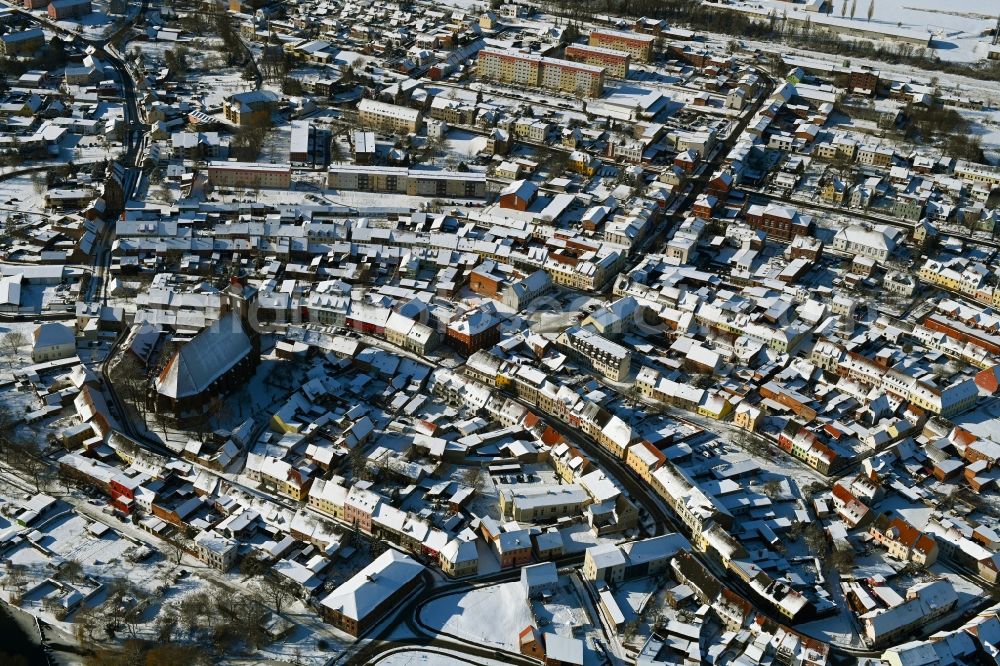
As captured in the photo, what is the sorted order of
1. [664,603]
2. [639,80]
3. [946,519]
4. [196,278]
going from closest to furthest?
1. [664,603]
2. [946,519]
3. [196,278]
4. [639,80]

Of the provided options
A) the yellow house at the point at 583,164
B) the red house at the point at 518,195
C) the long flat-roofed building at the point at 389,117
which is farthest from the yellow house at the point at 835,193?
the long flat-roofed building at the point at 389,117

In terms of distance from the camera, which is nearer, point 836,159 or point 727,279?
point 727,279

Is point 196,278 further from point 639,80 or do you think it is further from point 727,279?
point 639,80

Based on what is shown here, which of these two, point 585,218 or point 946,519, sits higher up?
point 585,218

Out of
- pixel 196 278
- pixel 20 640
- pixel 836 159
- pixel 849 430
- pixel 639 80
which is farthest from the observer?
pixel 639 80

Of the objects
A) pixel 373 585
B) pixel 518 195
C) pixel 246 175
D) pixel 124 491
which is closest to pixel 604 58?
pixel 518 195

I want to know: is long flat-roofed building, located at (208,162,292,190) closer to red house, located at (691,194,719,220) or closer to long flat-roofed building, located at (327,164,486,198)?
long flat-roofed building, located at (327,164,486,198)

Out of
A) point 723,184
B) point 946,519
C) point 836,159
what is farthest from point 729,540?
point 836,159

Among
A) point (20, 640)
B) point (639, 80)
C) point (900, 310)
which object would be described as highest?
point (639, 80)

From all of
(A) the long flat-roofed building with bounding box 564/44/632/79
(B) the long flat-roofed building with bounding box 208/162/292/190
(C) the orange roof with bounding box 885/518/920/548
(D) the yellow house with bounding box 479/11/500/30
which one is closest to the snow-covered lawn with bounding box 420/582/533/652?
(C) the orange roof with bounding box 885/518/920/548
